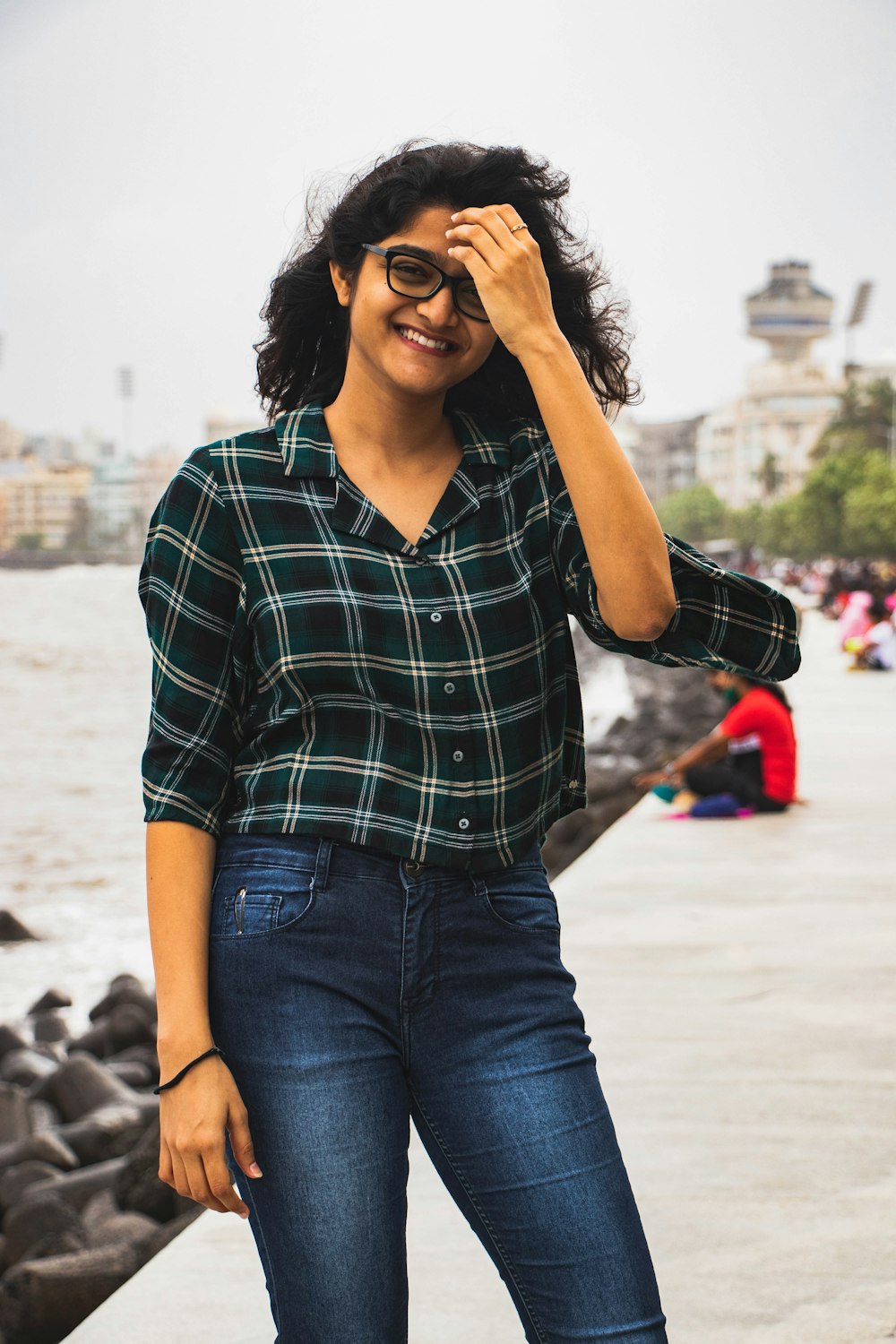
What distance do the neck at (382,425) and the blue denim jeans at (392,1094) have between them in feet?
1.45

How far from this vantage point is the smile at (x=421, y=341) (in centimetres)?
159

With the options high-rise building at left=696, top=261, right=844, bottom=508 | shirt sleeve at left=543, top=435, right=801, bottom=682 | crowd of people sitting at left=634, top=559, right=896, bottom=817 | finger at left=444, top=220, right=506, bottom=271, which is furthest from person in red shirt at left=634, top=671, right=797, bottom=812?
high-rise building at left=696, top=261, right=844, bottom=508

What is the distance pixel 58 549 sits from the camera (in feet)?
320

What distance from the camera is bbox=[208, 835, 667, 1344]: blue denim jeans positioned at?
1454 millimetres

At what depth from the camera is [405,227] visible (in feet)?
5.28

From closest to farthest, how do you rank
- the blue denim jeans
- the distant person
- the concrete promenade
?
the blue denim jeans < the concrete promenade < the distant person

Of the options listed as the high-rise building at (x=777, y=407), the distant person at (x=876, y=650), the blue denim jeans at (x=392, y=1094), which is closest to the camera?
the blue denim jeans at (x=392, y=1094)

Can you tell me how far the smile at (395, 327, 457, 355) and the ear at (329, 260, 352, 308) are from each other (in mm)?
136

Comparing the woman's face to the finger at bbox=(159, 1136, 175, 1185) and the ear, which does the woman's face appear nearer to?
the ear

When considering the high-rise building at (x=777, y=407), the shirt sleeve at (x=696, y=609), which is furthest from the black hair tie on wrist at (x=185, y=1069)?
the high-rise building at (x=777, y=407)

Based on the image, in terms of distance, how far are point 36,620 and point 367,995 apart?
80.1 meters

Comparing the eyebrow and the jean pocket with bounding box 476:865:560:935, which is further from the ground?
the eyebrow

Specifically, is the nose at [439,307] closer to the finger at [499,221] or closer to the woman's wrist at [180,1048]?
the finger at [499,221]

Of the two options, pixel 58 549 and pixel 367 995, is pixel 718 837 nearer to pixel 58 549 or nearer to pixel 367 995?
pixel 367 995
